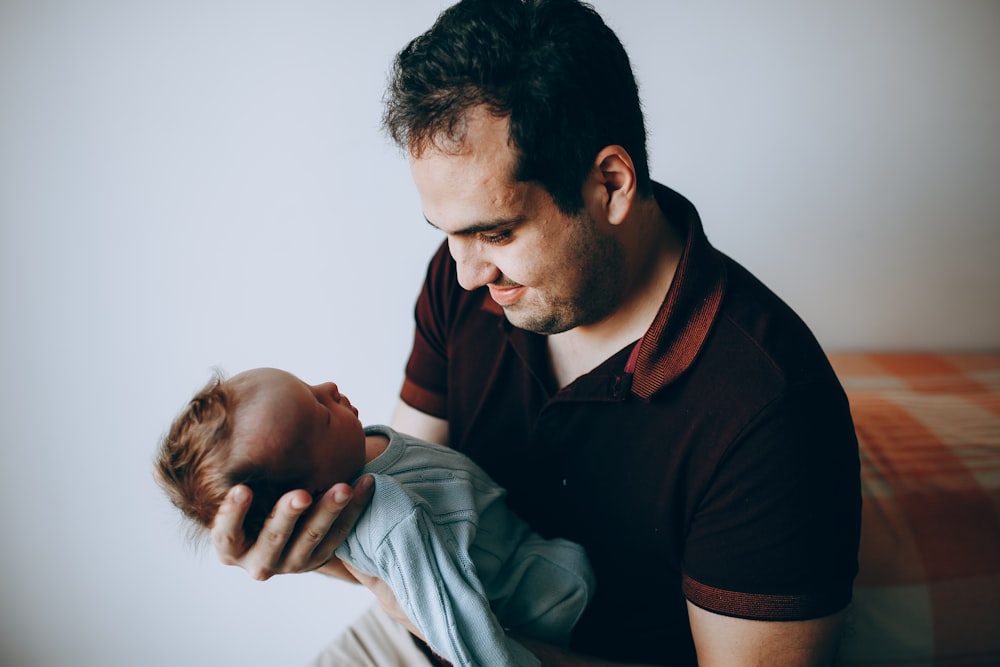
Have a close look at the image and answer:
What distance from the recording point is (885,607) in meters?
1.33

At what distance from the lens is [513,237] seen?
3.45 ft

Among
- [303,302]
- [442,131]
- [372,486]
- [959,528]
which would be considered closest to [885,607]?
[959,528]

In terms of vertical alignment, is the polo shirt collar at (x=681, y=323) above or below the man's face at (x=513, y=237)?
below

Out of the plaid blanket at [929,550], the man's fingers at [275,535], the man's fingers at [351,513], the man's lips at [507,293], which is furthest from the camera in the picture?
the plaid blanket at [929,550]

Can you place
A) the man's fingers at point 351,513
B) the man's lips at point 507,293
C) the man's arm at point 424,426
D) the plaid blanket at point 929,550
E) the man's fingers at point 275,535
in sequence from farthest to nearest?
the man's arm at point 424,426
the plaid blanket at point 929,550
the man's lips at point 507,293
the man's fingers at point 351,513
the man's fingers at point 275,535

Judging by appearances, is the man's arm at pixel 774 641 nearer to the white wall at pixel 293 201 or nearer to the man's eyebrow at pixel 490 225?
the man's eyebrow at pixel 490 225

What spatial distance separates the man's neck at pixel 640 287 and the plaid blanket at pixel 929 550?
27.0 inches

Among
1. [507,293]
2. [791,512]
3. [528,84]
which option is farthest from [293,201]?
[791,512]

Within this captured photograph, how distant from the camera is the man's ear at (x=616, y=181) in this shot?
104 cm

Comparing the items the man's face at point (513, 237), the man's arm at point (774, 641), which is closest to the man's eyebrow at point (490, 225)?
the man's face at point (513, 237)

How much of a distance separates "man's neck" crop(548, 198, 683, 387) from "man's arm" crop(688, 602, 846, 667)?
45cm

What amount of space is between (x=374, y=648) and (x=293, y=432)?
674 millimetres

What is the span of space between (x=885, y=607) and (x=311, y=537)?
44.1 inches

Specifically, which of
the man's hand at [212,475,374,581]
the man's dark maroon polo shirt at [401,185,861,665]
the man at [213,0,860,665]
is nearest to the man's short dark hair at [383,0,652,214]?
the man at [213,0,860,665]
